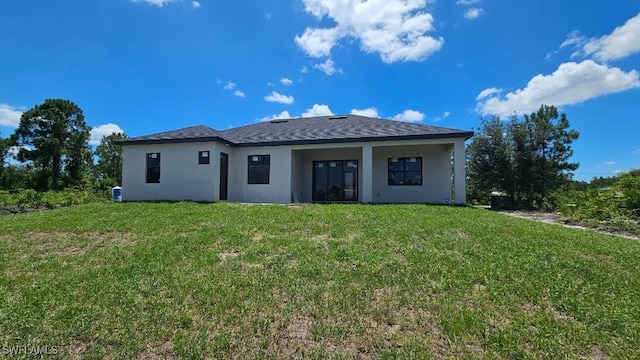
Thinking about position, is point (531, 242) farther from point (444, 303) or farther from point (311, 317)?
point (311, 317)

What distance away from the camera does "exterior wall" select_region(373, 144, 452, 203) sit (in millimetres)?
15133

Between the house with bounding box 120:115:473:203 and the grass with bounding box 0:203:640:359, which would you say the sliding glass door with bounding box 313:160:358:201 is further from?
the grass with bounding box 0:203:640:359

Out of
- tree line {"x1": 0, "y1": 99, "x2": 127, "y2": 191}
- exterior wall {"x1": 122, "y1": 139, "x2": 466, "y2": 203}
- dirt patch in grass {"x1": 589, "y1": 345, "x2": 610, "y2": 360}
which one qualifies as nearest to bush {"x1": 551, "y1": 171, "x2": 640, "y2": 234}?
exterior wall {"x1": 122, "y1": 139, "x2": 466, "y2": 203}

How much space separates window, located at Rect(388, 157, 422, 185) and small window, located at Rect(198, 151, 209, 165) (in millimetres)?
8510

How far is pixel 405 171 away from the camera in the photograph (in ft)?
51.3

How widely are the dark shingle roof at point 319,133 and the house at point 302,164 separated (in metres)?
0.05

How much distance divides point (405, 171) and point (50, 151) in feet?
98.0

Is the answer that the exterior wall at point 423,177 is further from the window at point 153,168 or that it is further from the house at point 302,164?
the window at point 153,168

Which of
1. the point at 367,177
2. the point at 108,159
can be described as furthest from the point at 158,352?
the point at 108,159

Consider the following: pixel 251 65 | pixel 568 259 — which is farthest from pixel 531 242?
pixel 251 65

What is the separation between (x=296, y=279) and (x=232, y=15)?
404 inches

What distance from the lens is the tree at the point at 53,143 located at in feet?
90.4

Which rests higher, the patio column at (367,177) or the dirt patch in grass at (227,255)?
the patio column at (367,177)

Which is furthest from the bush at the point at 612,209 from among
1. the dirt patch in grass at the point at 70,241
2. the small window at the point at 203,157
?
the small window at the point at 203,157
